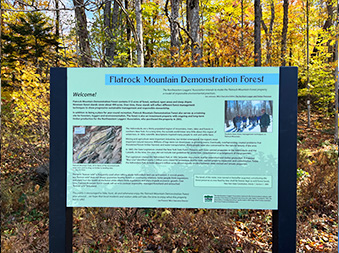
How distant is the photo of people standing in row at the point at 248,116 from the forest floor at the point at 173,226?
1.90 m

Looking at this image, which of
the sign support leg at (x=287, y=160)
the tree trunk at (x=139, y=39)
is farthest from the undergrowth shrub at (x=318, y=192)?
the tree trunk at (x=139, y=39)

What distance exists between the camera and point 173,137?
2627mm

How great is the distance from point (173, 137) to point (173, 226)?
2.24 meters

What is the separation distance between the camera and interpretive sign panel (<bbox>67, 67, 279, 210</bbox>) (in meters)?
2.60

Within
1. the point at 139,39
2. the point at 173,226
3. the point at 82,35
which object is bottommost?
the point at 173,226

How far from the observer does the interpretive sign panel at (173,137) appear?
8.52 ft

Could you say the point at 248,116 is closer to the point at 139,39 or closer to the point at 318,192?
the point at 318,192

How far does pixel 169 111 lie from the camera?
104 inches

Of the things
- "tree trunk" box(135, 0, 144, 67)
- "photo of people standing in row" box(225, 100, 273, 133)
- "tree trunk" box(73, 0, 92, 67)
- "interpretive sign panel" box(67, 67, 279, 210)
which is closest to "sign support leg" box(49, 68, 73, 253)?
"interpretive sign panel" box(67, 67, 279, 210)

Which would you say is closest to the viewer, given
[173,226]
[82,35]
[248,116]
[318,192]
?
[248,116]

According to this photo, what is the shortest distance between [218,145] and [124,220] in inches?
106

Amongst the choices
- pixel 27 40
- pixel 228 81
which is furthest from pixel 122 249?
pixel 27 40

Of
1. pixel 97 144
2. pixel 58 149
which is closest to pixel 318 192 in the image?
pixel 97 144

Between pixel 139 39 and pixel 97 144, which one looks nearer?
pixel 97 144
